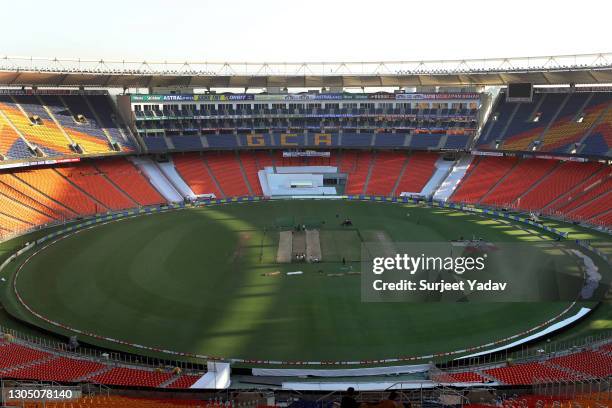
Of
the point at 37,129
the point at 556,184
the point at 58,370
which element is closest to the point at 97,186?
the point at 37,129

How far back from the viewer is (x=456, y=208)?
69688mm

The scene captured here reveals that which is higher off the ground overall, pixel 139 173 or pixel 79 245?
pixel 139 173

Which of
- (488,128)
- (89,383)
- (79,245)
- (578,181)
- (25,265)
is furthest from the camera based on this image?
(488,128)

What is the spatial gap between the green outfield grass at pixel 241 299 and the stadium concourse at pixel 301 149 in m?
12.1

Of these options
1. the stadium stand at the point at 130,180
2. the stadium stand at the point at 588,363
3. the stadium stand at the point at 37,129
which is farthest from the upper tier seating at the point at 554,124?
the stadium stand at the point at 37,129

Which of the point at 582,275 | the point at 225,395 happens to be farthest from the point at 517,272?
the point at 225,395

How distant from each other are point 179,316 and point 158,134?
56440 mm

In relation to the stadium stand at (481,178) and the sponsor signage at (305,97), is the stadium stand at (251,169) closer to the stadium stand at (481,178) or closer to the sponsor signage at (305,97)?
the sponsor signage at (305,97)

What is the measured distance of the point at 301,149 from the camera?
8988 cm

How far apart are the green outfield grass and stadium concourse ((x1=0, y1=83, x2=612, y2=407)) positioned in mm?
12128

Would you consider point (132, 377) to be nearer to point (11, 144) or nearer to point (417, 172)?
point (11, 144)

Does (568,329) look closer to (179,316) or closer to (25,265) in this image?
(179,316)

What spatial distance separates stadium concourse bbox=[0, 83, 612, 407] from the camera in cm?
6575

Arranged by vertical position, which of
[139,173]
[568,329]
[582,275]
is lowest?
[568,329]
